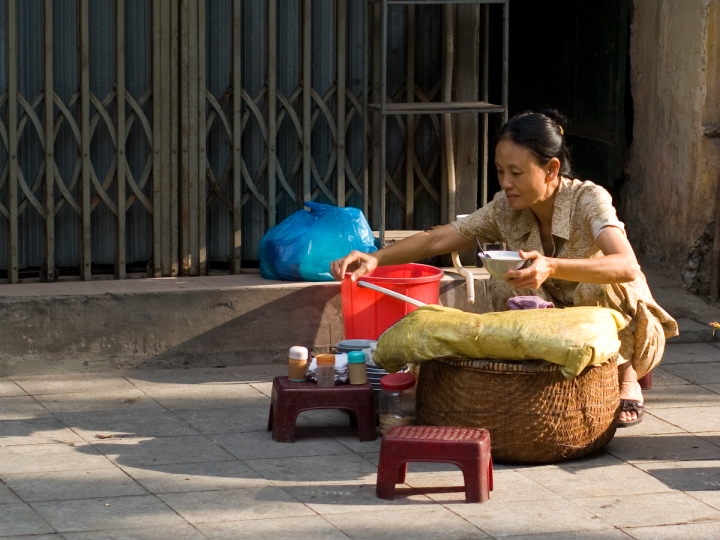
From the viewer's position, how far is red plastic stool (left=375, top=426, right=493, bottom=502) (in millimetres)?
3701

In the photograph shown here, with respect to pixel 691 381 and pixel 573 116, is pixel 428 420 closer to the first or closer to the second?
pixel 691 381

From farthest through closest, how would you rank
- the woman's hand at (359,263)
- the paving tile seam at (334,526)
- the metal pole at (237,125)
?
the metal pole at (237,125) < the woman's hand at (359,263) < the paving tile seam at (334,526)

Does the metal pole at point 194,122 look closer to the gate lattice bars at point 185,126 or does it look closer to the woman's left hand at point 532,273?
the gate lattice bars at point 185,126

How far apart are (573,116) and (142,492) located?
16.8ft

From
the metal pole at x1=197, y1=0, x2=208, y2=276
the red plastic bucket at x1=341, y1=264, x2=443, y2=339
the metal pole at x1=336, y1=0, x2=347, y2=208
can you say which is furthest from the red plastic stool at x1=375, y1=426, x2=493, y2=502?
the metal pole at x1=336, y1=0, x2=347, y2=208

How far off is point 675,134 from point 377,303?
2.49 meters

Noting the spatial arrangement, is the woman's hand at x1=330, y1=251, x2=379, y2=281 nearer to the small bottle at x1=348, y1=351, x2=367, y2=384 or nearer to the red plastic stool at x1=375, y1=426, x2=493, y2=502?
the small bottle at x1=348, y1=351, x2=367, y2=384

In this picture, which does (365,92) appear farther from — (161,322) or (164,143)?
(161,322)

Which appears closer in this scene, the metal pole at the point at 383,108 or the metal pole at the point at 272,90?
the metal pole at the point at 383,108

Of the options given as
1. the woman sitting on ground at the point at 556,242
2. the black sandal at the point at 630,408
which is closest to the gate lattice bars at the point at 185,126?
the woman sitting on ground at the point at 556,242

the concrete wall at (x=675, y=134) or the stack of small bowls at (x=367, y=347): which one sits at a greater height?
the concrete wall at (x=675, y=134)

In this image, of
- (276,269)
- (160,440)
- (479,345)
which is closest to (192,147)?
(276,269)

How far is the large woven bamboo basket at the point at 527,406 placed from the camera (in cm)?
401

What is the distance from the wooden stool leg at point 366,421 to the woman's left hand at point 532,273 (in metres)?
0.83
